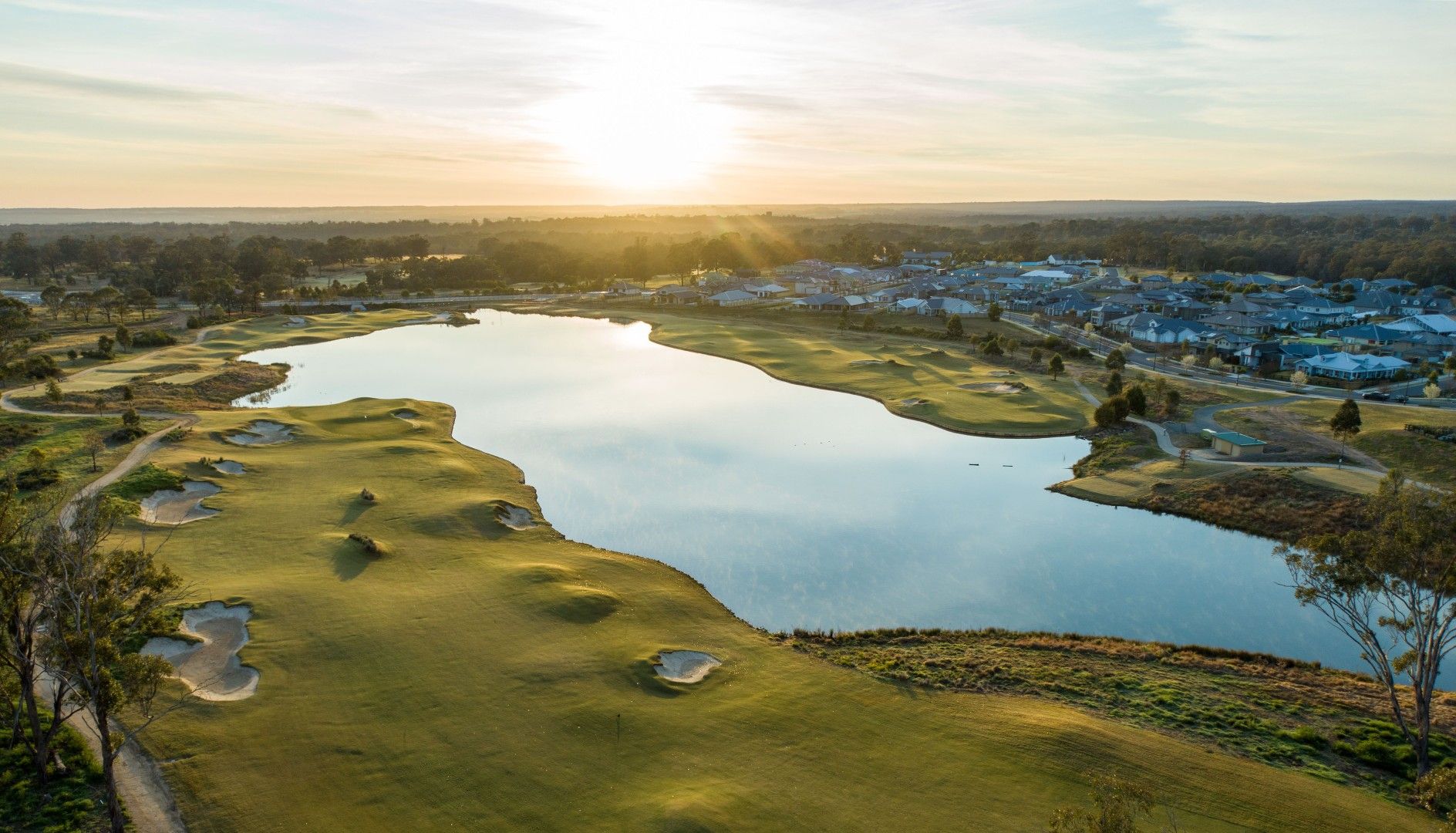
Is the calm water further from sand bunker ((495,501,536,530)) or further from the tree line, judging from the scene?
the tree line

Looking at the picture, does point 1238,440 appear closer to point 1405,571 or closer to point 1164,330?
point 1405,571

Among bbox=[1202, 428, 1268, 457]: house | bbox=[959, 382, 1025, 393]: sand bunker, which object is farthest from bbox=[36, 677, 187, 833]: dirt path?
bbox=[959, 382, 1025, 393]: sand bunker

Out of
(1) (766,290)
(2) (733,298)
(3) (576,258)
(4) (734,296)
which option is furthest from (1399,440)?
(3) (576,258)

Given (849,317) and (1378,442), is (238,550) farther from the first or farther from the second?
(849,317)

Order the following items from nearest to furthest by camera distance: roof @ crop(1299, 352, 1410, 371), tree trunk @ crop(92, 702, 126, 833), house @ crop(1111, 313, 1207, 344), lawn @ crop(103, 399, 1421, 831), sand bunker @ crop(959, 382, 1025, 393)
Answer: tree trunk @ crop(92, 702, 126, 833) → lawn @ crop(103, 399, 1421, 831) → sand bunker @ crop(959, 382, 1025, 393) → roof @ crop(1299, 352, 1410, 371) → house @ crop(1111, 313, 1207, 344)

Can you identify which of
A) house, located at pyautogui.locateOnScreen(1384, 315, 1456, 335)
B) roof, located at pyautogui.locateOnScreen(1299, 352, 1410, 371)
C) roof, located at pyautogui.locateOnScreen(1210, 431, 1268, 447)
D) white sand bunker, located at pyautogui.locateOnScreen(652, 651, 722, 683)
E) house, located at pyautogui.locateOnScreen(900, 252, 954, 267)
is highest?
house, located at pyautogui.locateOnScreen(900, 252, 954, 267)

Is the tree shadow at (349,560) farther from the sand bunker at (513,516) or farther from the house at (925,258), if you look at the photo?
the house at (925,258)

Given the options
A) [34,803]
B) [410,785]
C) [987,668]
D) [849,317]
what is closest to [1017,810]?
[987,668]

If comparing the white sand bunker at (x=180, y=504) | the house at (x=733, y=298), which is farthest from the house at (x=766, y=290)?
the white sand bunker at (x=180, y=504)
